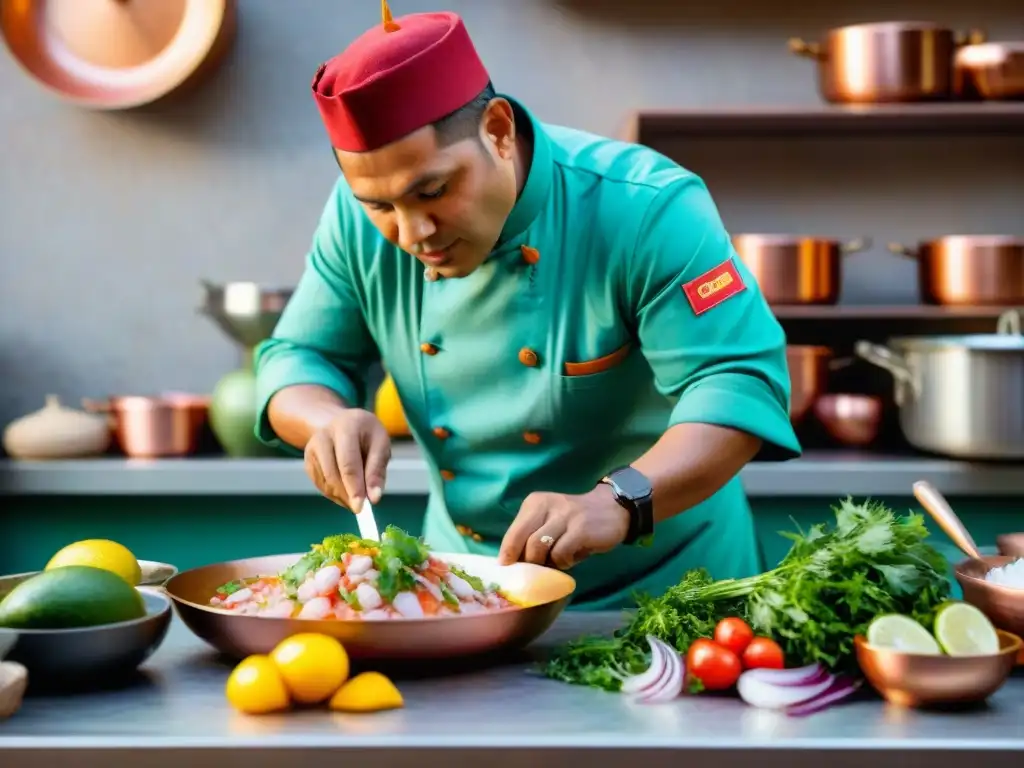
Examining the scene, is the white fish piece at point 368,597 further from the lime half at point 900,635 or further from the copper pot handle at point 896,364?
the copper pot handle at point 896,364

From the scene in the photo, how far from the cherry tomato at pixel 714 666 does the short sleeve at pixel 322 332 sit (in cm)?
85

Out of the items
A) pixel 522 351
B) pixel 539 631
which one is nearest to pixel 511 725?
pixel 539 631

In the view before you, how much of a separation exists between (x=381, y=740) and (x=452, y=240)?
657 mm

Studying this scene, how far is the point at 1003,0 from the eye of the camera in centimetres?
356

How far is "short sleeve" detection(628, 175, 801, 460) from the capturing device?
63.8 inches

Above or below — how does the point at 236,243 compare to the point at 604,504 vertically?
above

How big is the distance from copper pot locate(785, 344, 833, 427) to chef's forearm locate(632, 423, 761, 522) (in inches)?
64.1

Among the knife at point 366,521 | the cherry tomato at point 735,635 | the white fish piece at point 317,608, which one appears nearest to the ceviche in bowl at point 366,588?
the white fish piece at point 317,608

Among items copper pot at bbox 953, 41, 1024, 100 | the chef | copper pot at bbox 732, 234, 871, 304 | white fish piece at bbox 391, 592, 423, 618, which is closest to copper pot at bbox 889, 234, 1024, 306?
copper pot at bbox 732, 234, 871, 304

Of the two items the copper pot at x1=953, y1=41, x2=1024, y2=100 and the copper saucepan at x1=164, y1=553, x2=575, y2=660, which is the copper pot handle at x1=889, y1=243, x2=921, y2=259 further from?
the copper saucepan at x1=164, y1=553, x2=575, y2=660

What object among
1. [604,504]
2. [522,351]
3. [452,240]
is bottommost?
[604,504]

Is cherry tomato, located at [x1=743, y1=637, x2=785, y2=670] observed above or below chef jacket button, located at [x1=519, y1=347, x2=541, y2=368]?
below

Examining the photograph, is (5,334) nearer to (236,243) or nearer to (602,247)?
(236,243)

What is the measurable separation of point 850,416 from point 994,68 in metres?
0.99
